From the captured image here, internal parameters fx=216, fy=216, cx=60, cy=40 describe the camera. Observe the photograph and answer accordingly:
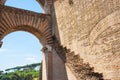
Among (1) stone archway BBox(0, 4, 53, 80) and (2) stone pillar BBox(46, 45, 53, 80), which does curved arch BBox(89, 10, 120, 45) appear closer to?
(2) stone pillar BBox(46, 45, 53, 80)

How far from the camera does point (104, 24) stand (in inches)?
331

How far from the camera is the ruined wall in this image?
7.80 meters

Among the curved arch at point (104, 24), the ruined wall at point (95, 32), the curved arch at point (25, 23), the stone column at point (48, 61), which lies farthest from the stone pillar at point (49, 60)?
the curved arch at point (104, 24)

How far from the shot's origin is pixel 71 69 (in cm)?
979

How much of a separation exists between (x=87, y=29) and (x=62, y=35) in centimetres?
244

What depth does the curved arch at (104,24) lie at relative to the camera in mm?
7802

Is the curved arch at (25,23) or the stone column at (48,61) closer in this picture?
the curved arch at (25,23)

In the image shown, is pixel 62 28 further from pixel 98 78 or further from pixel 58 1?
pixel 98 78

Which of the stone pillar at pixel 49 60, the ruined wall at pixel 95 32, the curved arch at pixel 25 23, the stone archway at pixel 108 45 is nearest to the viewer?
the stone archway at pixel 108 45

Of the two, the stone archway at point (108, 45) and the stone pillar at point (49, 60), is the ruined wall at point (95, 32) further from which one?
the stone pillar at point (49, 60)

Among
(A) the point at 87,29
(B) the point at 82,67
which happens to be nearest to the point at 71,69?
(B) the point at 82,67

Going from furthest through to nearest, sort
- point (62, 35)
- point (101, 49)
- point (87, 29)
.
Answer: point (62, 35), point (87, 29), point (101, 49)

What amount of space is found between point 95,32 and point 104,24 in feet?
2.06

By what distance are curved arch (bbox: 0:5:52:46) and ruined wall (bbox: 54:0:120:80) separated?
130 centimetres
